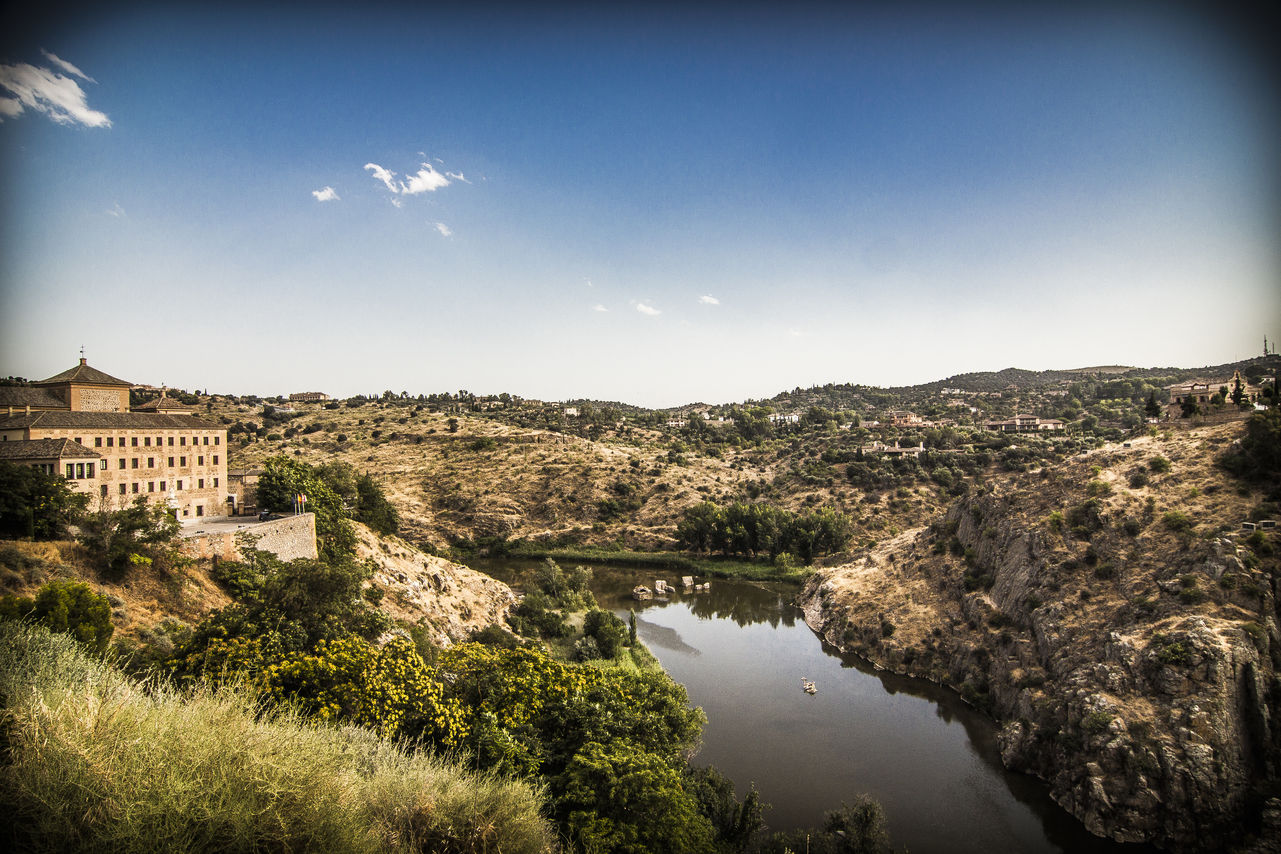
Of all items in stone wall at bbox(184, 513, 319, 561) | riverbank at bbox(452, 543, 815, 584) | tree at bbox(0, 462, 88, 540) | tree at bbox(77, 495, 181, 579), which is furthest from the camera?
riverbank at bbox(452, 543, 815, 584)

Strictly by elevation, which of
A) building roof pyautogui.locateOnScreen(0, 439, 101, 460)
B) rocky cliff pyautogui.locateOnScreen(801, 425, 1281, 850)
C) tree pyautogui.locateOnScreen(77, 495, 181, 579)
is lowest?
rocky cliff pyautogui.locateOnScreen(801, 425, 1281, 850)

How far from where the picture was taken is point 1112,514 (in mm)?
30266

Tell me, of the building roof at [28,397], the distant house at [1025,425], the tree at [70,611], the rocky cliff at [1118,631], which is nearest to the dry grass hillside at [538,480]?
the rocky cliff at [1118,631]

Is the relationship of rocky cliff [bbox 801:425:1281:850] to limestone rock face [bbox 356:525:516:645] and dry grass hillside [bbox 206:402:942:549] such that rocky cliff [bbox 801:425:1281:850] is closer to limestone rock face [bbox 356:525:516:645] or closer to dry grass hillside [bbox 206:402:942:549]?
limestone rock face [bbox 356:525:516:645]

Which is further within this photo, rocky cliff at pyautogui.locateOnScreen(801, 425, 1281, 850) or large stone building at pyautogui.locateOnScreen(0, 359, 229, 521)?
large stone building at pyautogui.locateOnScreen(0, 359, 229, 521)

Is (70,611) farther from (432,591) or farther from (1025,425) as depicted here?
(1025,425)

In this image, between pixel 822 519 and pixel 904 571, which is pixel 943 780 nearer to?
pixel 904 571

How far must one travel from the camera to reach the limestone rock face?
1174 inches

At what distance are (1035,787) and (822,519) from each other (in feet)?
116

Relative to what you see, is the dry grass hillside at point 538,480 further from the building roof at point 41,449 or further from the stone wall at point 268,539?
the building roof at point 41,449

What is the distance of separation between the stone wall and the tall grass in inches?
525

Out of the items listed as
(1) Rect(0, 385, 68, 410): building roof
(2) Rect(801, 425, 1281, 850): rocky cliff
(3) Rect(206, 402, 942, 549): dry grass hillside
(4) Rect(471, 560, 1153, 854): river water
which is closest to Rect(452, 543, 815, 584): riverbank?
(3) Rect(206, 402, 942, 549): dry grass hillside

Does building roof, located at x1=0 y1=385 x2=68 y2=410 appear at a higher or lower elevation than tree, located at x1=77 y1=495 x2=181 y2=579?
higher

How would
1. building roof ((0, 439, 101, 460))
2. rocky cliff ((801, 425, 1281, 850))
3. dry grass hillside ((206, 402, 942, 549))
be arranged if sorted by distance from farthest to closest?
1. dry grass hillside ((206, 402, 942, 549))
2. building roof ((0, 439, 101, 460))
3. rocky cliff ((801, 425, 1281, 850))
